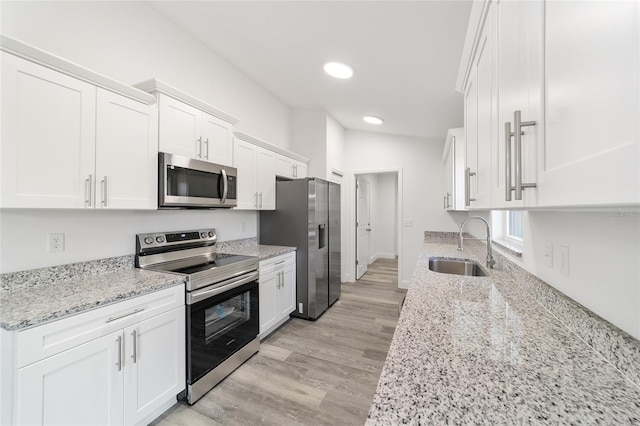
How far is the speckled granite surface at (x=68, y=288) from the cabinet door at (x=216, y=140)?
107 cm

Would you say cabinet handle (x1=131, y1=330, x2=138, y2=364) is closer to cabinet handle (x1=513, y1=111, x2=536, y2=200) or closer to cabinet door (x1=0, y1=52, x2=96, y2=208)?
cabinet door (x1=0, y1=52, x2=96, y2=208)

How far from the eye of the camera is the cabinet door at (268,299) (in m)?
2.63

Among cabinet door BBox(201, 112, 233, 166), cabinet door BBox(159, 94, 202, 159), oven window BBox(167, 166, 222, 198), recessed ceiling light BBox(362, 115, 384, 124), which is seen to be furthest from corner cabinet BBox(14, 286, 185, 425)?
recessed ceiling light BBox(362, 115, 384, 124)

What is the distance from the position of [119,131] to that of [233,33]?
4.73 feet

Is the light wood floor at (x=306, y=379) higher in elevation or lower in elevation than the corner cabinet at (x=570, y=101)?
lower

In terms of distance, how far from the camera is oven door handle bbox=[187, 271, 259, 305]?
1.78 m

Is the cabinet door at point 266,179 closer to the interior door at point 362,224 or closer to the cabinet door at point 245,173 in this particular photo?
the cabinet door at point 245,173

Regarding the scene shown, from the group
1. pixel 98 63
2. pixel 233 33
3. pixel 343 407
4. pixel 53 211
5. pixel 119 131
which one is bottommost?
pixel 343 407

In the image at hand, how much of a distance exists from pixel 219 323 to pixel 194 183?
3.74 feet

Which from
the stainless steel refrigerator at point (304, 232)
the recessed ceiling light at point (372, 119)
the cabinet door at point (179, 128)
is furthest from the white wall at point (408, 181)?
the cabinet door at point (179, 128)

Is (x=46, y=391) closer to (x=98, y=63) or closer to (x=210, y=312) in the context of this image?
(x=210, y=312)

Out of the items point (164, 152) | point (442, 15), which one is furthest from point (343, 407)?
point (442, 15)

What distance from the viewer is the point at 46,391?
1152 millimetres

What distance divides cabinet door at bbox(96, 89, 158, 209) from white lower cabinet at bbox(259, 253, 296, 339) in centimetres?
124
